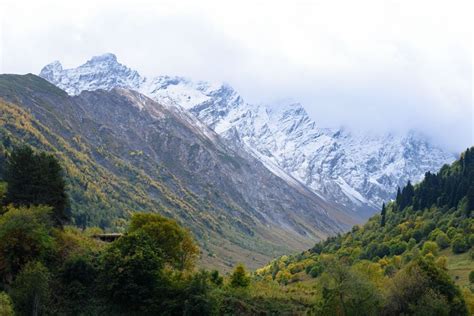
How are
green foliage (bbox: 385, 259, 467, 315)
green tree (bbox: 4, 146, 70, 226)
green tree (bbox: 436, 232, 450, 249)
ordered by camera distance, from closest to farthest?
green foliage (bbox: 385, 259, 467, 315), green tree (bbox: 4, 146, 70, 226), green tree (bbox: 436, 232, 450, 249)

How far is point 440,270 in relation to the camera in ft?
332

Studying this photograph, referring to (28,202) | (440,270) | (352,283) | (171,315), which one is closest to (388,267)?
(440,270)

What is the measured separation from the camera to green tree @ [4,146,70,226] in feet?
347

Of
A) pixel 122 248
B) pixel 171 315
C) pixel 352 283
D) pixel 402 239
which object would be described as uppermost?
pixel 402 239

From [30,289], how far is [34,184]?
30.2 metres

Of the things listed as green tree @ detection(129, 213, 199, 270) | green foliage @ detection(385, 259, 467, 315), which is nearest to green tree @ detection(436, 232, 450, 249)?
green foliage @ detection(385, 259, 467, 315)

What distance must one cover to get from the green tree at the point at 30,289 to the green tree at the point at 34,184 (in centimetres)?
2264

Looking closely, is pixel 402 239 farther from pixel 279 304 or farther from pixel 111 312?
pixel 111 312

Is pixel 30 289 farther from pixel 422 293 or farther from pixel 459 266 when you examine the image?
pixel 459 266

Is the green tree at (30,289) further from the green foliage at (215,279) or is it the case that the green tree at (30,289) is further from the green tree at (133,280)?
the green foliage at (215,279)

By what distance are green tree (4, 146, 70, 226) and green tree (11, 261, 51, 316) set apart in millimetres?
22639

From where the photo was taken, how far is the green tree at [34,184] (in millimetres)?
105750

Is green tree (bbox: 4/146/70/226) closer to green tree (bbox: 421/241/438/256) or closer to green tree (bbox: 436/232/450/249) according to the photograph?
green tree (bbox: 421/241/438/256)

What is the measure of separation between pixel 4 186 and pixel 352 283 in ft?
221
